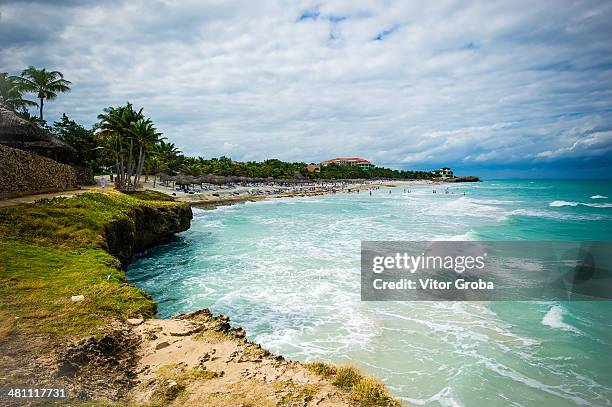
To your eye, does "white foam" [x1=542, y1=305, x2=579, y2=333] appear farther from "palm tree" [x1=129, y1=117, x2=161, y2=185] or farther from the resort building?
the resort building

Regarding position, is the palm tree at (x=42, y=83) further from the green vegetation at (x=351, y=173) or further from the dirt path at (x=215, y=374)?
the green vegetation at (x=351, y=173)

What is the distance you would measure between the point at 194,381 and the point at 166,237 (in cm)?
2100

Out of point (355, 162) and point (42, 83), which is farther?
point (355, 162)

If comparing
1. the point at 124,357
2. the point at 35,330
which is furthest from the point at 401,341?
the point at 35,330

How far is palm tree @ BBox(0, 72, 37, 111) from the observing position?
3503 cm

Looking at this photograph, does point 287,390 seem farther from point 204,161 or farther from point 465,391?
point 204,161

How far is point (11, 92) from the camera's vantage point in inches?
1410

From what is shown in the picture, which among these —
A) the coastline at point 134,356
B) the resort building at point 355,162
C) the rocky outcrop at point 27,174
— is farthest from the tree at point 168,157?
the resort building at point 355,162

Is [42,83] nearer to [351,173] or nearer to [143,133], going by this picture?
[143,133]

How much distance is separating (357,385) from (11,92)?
47.6 metres

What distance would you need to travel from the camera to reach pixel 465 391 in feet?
25.8

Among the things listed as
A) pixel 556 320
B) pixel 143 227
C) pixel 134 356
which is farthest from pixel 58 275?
pixel 556 320

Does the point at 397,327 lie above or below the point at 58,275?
below

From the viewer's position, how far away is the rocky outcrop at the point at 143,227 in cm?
1675
